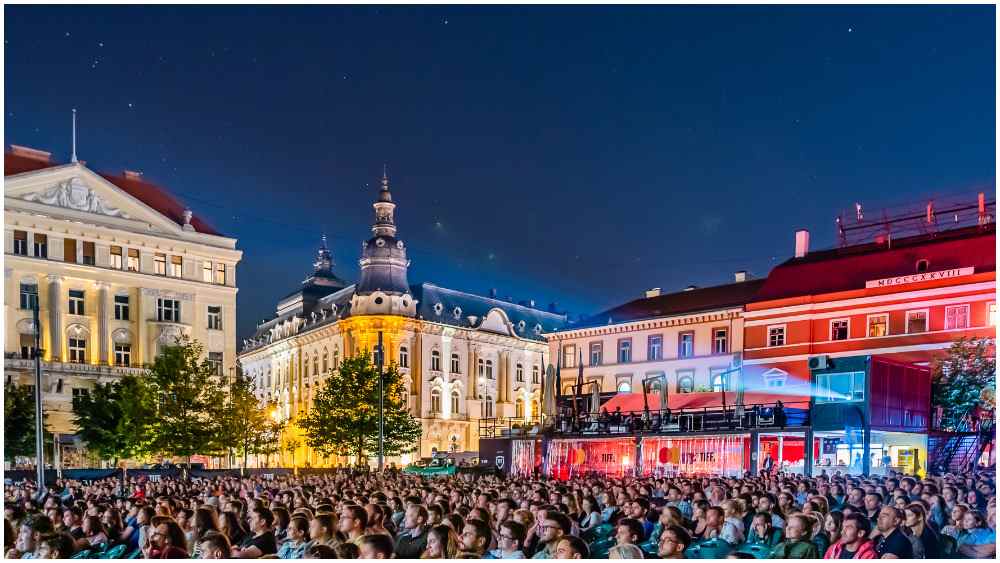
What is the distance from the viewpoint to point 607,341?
2228 inches

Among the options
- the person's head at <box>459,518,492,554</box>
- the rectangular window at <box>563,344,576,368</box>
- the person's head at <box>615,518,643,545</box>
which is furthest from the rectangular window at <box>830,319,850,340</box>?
the person's head at <box>459,518,492,554</box>

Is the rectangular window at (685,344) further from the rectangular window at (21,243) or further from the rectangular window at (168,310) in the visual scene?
the rectangular window at (21,243)

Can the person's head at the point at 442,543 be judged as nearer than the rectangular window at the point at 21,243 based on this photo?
Yes

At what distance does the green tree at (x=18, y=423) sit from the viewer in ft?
140

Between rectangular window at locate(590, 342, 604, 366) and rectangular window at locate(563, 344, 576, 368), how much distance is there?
1608mm

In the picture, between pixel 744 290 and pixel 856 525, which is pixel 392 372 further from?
pixel 856 525

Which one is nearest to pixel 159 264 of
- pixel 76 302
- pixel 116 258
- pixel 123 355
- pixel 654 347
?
pixel 116 258

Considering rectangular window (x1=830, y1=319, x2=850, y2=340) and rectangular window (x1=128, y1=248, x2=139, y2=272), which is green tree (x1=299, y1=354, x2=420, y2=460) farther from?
A: rectangular window (x1=830, y1=319, x2=850, y2=340)

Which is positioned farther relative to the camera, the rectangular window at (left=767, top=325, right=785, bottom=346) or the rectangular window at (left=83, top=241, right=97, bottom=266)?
the rectangular window at (left=83, top=241, right=97, bottom=266)

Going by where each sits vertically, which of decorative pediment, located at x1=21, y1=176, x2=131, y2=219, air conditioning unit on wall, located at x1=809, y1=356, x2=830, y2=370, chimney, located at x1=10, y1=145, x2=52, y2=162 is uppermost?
chimney, located at x1=10, y1=145, x2=52, y2=162

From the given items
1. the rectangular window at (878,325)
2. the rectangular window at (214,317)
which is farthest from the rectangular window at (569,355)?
the rectangular window at (214,317)

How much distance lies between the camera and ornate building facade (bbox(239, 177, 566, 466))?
74.6m

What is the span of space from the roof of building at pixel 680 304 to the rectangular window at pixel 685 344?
3.86 ft

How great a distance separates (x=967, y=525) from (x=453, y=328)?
6668 cm
